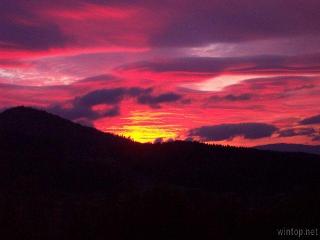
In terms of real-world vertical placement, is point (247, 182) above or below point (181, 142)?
below

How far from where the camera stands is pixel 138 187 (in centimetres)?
8400

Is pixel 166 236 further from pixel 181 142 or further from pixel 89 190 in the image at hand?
pixel 181 142

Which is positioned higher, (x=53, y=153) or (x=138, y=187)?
(x=53, y=153)

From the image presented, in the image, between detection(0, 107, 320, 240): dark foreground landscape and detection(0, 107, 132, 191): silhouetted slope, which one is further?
detection(0, 107, 132, 191): silhouetted slope

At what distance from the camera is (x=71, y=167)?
3814 inches

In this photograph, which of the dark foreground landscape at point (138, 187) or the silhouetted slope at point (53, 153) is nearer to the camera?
the dark foreground landscape at point (138, 187)

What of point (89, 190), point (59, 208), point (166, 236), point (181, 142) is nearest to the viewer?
point (166, 236)

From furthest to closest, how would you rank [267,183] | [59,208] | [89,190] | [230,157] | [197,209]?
[230,157], [267,183], [89,190], [59,208], [197,209]

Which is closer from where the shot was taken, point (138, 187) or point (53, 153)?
point (138, 187)

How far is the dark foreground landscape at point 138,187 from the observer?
30125mm

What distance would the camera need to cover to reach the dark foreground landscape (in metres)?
30.1

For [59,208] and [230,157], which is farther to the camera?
[230,157]

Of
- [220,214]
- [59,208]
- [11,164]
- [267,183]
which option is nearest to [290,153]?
[267,183]

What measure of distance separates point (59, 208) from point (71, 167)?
38080 mm
